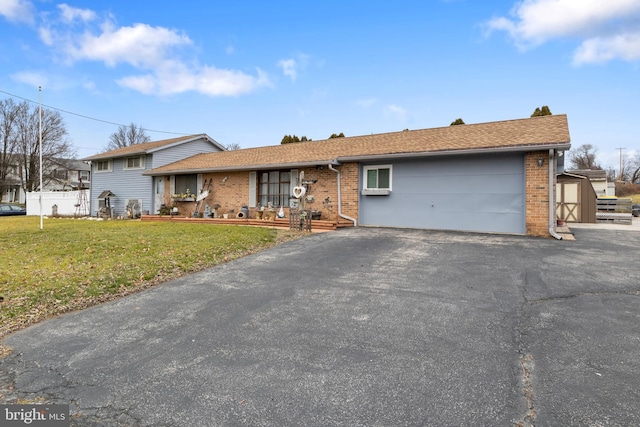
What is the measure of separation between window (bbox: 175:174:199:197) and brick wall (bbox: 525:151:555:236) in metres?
14.4

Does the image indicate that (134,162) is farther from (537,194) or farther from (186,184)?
(537,194)

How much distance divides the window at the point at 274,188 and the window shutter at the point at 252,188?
0.73ft

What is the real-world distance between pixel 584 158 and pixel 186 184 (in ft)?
209

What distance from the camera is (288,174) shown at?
14.4m

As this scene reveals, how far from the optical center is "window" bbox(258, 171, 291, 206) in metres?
14.5

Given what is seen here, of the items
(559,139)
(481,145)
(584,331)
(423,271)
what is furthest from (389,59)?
(584,331)

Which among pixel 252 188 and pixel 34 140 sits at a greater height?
pixel 34 140

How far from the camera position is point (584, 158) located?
5519 cm

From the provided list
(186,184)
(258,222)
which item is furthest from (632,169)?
(186,184)

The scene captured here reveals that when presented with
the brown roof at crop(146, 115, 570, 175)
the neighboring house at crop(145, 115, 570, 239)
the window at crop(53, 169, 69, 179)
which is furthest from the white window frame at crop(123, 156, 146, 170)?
the window at crop(53, 169, 69, 179)

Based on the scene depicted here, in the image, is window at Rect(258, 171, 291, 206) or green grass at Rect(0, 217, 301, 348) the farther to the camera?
window at Rect(258, 171, 291, 206)

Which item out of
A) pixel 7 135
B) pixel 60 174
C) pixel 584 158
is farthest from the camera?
pixel 584 158

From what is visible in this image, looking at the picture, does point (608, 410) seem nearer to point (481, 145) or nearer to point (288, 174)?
point (481, 145)

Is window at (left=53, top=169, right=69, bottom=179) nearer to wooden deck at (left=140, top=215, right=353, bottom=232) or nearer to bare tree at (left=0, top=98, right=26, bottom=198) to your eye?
bare tree at (left=0, top=98, right=26, bottom=198)
